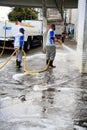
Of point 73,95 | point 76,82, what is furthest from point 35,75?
point 73,95

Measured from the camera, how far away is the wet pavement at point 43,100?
7398mm

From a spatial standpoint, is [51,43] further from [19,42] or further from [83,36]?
[83,36]

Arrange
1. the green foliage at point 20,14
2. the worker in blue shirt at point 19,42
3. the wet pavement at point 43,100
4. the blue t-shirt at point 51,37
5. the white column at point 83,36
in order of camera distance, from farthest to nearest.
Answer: the green foliage at point 20,14
the worker in blue shirt at point 19,42
the blue t-shirt at point 51,37
the white column at point 83,36
the wet pavement at point 43,100

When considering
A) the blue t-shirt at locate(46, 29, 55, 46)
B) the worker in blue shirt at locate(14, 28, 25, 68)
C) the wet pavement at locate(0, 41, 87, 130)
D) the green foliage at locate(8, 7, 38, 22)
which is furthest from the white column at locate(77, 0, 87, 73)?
the green foliage at locate(8, 7, 38, 22)

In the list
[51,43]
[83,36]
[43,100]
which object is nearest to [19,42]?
[51,43]

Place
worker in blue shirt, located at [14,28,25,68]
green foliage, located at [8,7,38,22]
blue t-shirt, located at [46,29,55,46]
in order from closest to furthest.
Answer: blue t-shirt, located at [46,29,55,46] < worker in blue shirt, located at [14,28,25,68] < green foliage, located at [8,7,38,22]

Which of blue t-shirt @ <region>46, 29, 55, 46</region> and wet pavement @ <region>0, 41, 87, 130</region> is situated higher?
blue t-shirt @ <region>46, 29, 55, 46</region>

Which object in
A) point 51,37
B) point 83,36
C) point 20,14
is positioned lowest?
point 20,14

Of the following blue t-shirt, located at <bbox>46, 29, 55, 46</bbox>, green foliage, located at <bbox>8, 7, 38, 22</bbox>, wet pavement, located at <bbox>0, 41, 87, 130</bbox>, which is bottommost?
green foliage, located at <bbox>8, 7, 38, 22</bbox>

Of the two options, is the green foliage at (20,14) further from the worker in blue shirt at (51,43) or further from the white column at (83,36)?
the white column at (83,36)

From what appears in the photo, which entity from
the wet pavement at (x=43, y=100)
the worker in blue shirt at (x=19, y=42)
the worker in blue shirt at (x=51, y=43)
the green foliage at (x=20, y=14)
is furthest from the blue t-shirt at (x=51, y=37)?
the green foliage at (x=20, y=14)

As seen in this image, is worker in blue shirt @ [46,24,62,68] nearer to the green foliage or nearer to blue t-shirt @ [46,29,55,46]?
blue t-shirt @ [46,29,55,46]

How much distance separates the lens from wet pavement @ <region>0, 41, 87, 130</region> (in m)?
7.40

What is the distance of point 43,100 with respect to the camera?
950cm
